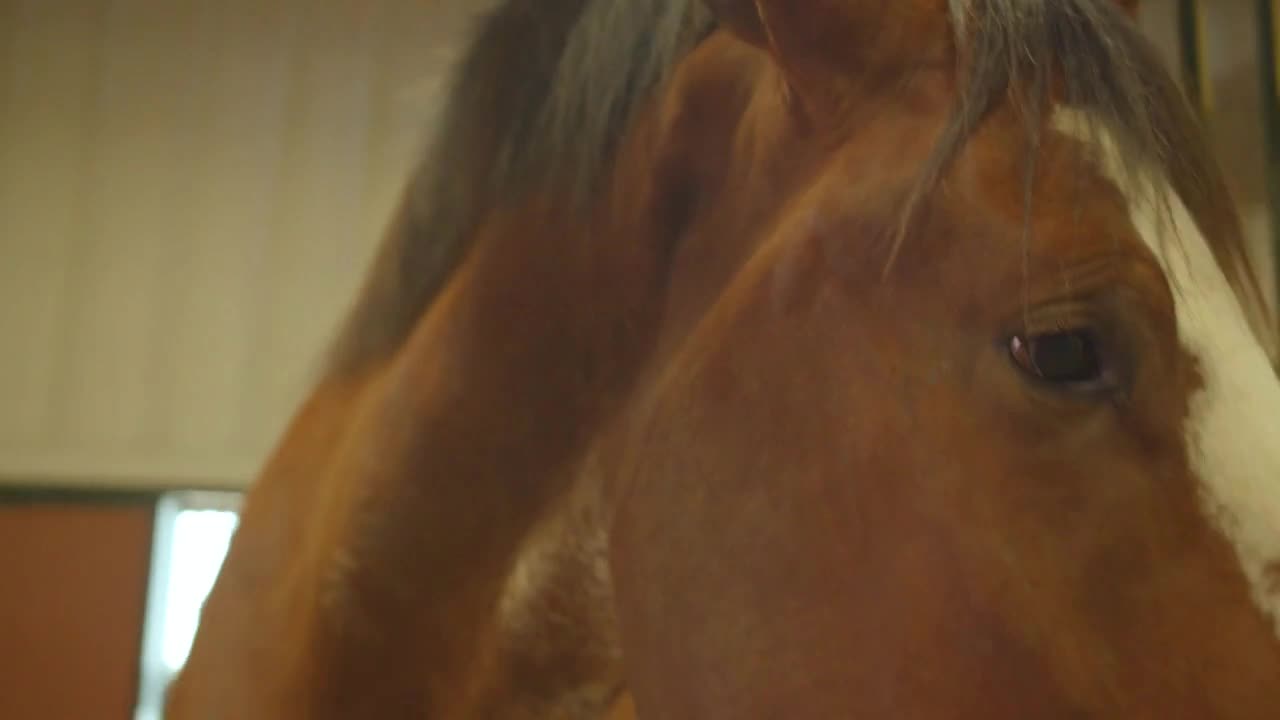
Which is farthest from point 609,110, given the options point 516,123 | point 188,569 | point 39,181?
point 39,181

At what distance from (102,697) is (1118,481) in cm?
174

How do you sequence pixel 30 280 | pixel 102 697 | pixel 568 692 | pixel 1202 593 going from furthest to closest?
pixel 30 280 < pixel 102 697 < pixel 568 692 < pixel 1202 593

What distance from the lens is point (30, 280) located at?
1.82m

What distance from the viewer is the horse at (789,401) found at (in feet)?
1.20

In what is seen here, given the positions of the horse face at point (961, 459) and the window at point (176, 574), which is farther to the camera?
the window at point (176, 574)

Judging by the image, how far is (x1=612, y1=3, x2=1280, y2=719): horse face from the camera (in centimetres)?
36

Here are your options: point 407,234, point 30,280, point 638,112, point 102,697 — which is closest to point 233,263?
point 30,280

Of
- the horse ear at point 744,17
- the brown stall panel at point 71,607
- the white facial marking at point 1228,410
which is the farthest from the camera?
the brown stall panel at point 71,607

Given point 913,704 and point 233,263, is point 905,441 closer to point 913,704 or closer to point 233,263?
A: point 913,704

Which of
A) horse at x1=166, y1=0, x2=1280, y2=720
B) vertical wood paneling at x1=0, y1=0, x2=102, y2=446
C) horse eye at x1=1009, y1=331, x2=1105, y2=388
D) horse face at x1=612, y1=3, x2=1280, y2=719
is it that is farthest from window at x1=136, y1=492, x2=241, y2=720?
horse eye at x1=1009, y1=331, x2=1105, y2=388

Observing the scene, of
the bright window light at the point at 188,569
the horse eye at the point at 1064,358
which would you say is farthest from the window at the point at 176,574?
the horse eye at the point at 1064,358

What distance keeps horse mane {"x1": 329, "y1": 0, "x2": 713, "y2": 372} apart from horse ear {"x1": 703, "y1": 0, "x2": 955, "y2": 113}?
0.08m

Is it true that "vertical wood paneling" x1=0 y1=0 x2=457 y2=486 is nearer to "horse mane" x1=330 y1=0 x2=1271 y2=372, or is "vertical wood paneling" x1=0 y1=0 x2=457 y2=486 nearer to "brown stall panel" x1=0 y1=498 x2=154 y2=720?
"brown stall panel" x1=0 y1=498 x2=154 y2=720

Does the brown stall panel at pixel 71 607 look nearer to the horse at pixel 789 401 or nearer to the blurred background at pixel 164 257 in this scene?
the blurred background at pixel 164 257
